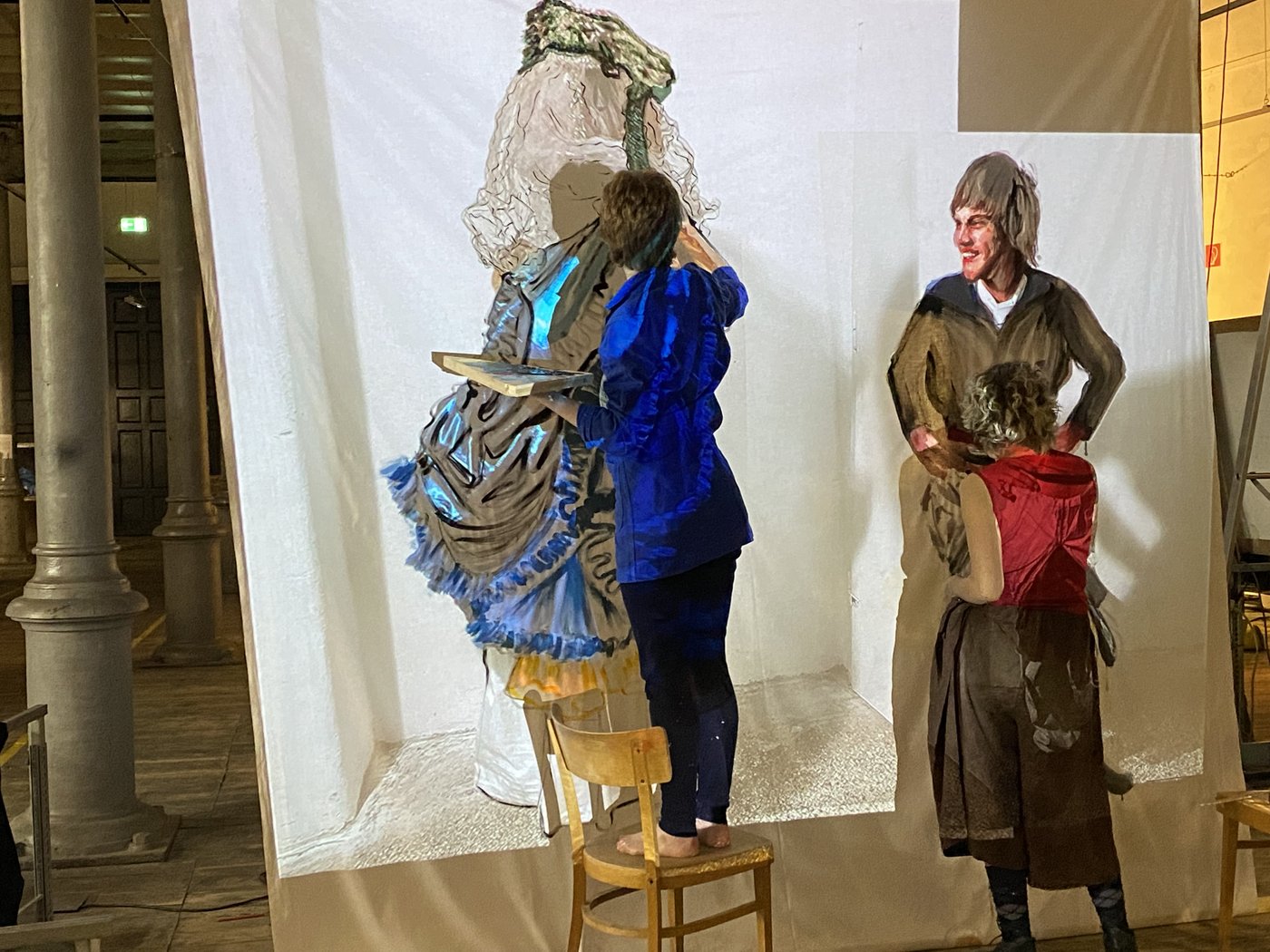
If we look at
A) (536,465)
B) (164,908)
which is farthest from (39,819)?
(536,465)

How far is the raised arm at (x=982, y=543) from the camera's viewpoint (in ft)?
11.3

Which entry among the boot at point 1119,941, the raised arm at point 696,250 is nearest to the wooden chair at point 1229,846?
the boot at point 1119,941

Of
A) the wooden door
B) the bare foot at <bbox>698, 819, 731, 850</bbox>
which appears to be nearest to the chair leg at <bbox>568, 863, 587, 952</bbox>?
the bare foot at <bbox>698, 819, 731, 850</bbox>

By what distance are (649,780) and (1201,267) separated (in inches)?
89.6

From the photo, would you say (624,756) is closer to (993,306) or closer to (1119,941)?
(1119,941)

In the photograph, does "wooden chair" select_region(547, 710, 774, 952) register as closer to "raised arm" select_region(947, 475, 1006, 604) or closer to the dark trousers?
the dark trousers

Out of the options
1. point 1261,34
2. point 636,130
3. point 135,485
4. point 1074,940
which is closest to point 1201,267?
point 636,130

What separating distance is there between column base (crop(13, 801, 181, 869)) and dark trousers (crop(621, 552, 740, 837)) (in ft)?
6.46

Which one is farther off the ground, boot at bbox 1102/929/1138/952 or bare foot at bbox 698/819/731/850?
bare foot at bbox 698/819/731/850

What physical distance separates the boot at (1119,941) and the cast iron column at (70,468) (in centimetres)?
292

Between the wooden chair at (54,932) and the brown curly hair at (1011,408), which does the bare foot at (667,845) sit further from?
the brown curly hair at (1011,408)

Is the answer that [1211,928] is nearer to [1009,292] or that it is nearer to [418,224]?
[1009,292]

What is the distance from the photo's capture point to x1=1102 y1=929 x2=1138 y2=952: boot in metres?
3.42

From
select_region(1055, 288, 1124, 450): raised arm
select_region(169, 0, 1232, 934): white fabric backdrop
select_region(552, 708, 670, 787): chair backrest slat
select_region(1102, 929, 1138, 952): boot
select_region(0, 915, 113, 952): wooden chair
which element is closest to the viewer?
select_region(0, 915, 113, 952): wooden chair
